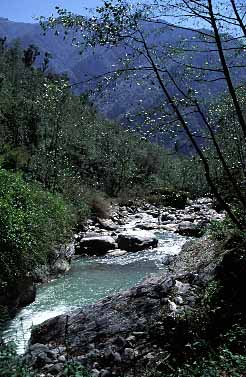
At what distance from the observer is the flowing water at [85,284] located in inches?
420

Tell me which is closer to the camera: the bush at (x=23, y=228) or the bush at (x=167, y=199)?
the bush at (x=23, y=228)

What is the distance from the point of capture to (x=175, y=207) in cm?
4044

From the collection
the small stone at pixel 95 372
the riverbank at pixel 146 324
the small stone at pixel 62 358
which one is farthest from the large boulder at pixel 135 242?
the small stone at pixel 95 372

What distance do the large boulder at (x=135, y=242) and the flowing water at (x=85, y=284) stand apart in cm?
52

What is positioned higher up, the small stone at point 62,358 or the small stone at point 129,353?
the small stone at point 129,353

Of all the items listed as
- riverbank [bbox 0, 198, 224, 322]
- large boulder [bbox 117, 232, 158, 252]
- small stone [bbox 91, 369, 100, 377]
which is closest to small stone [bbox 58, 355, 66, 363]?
small stone [bbox 91, 369, 100, 377]

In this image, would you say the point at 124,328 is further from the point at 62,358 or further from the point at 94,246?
the point at 94,246

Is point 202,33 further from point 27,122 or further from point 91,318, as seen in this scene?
point 27,122

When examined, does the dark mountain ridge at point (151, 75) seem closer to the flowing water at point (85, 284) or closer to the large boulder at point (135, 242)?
the flowing water at point (85, 284)

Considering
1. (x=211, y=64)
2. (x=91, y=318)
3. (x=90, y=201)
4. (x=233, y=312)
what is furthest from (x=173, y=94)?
(x=90, y=201)

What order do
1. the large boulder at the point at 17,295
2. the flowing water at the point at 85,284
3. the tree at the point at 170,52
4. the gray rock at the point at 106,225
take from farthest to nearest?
the gray rock at the point at 106,225 → the large boulder at the point at 17,295 → the flowing water at the point at 85,284 → the tree at the point at 170,52

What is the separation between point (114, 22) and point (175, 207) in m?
35.5

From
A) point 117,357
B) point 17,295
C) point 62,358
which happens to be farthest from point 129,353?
point 17,295

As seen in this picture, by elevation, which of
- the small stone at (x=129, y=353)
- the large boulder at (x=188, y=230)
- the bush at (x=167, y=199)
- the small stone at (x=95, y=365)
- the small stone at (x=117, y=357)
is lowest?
the bush at (x=167, y=199)
